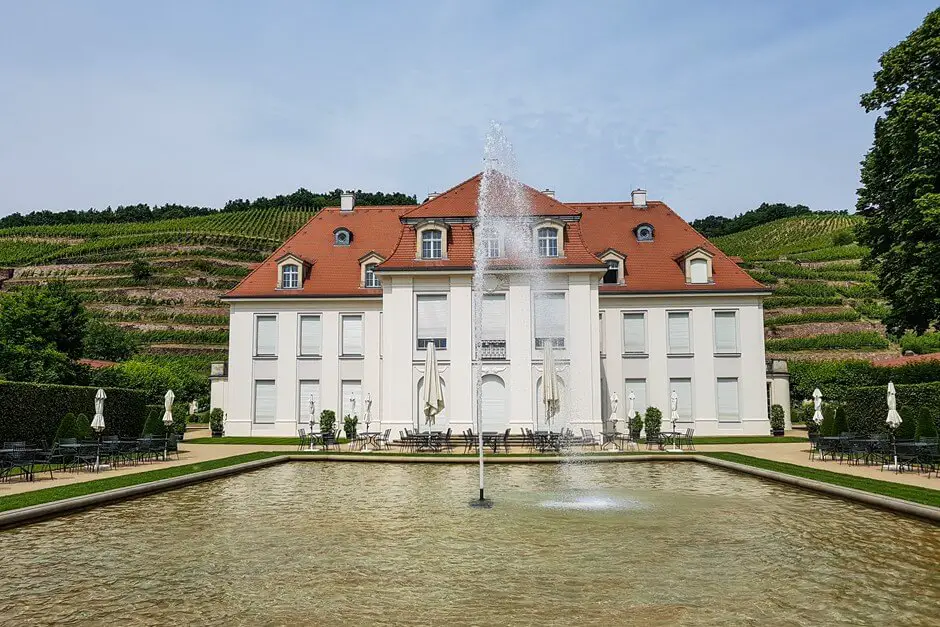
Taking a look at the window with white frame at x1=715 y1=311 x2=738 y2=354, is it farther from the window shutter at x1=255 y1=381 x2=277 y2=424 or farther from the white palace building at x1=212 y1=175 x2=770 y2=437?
the window shutter at x1=255 y1=381 x2=277 y2=424

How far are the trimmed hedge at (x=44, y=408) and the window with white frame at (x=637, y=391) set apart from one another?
75.8ft

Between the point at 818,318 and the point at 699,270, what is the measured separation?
99.0ft

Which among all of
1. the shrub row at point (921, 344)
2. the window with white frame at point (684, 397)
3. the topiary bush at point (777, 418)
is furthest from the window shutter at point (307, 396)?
the shrub row at point (921, 344)

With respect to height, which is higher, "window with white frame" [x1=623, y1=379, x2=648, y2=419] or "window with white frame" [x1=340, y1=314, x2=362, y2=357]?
"window with white frame" [x1=340, y1=314, x2=362, y2=357]

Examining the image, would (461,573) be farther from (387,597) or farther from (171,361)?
(171,361)

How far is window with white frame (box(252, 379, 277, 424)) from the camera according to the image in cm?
3688

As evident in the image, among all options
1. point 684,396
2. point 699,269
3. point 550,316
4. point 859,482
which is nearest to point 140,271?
point 550,316

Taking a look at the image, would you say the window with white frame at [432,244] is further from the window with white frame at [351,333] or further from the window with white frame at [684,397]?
the window with white frame at [684,397]

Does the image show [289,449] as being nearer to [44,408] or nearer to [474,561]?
[44,408]

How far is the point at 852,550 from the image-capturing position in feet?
32.8

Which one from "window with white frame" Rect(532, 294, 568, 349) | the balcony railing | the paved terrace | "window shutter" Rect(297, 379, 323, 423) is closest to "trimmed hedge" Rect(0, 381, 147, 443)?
the paved terrace

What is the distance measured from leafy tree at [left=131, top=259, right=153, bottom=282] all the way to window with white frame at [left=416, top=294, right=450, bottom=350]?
218ft

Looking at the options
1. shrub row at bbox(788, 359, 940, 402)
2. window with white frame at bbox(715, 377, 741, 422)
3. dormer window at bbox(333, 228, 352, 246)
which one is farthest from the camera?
shrub row at bbox(788, 359, 940, 402)

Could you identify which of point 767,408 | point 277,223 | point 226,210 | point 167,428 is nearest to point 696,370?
point 767,408
